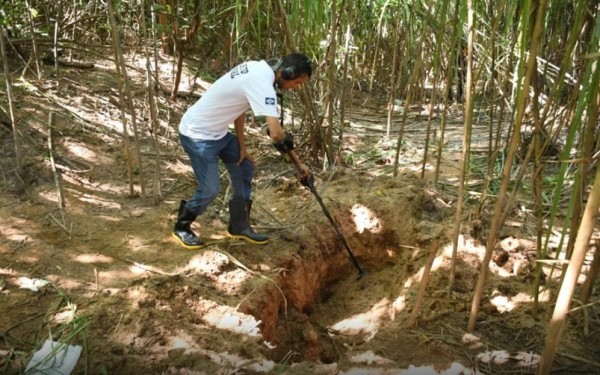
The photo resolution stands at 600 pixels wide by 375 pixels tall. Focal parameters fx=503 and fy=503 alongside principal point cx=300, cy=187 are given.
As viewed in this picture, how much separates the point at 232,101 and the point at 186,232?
85 centimetres

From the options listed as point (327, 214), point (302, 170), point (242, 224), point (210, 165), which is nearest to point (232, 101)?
point (210, 165)

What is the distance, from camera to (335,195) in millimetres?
3684

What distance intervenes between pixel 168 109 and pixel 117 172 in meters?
1.12

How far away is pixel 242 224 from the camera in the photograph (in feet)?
10.3

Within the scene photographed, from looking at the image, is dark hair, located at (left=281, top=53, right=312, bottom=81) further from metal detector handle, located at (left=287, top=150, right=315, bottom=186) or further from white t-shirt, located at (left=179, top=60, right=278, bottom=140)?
metal detector handle, located at (left=287, top=150, right=315, bottom=186)

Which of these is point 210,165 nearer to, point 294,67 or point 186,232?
point 186,232

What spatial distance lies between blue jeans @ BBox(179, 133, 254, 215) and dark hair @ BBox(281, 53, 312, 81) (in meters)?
0.55

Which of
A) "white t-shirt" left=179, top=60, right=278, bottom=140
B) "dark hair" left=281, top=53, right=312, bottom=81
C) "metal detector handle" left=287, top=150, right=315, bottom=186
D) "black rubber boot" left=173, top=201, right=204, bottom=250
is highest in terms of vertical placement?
"dark hair" left=281, top=53, right=312, bottom=81

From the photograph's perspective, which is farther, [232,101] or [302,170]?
[302,170]

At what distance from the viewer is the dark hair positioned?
8.63 feet

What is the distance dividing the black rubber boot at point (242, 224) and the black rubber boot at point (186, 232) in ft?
0.76

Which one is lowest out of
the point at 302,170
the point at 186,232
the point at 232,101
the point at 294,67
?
the point at 186,232

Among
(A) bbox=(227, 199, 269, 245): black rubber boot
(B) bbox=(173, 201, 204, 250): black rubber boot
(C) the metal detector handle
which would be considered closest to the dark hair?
(C) the metal detector handle

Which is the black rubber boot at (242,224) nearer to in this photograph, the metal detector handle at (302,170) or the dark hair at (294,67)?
the metal detector handle at (302,170)
